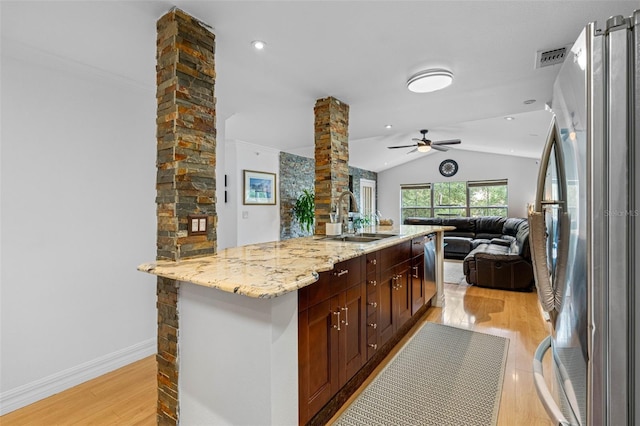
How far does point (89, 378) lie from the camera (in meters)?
2.22

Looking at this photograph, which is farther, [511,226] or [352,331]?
[511,226]

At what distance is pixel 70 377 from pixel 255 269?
6.06 ft

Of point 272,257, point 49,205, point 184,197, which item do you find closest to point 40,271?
point 49,205

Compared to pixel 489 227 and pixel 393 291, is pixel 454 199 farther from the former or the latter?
pixel 393 291

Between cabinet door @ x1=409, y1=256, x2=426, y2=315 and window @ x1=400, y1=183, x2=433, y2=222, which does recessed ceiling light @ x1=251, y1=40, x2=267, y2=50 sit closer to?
cabinet door @ x1=409, y1=256, x2=426, y2=315

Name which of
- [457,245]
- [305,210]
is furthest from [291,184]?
[457,245]

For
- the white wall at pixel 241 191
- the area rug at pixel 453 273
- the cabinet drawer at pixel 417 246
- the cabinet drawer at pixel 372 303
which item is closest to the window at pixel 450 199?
the area rug at pixel 453 273

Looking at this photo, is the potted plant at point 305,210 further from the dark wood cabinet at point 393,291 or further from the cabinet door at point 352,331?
the cabinet door at point 352,331

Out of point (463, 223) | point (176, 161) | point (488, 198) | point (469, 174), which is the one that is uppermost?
point (469, 174)

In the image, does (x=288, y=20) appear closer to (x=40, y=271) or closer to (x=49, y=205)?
(x=49, y=205)

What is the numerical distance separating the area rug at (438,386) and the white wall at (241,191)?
3173mm

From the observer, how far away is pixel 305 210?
20.4 feet

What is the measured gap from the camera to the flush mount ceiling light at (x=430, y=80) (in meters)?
2.47

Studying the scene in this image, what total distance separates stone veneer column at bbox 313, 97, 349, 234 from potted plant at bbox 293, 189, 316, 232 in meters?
2.86
